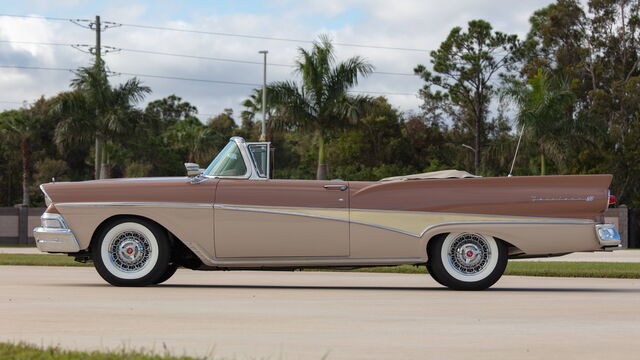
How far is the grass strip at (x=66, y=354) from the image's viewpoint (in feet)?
18.6

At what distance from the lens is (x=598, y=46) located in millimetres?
Answer: 59719

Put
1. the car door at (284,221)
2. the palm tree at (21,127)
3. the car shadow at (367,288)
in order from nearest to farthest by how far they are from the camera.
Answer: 1. the car door at (284,221)
2. the car shadow at (367,288)
3. the palm tree at (21,127)

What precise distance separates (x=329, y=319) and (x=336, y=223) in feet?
10.5

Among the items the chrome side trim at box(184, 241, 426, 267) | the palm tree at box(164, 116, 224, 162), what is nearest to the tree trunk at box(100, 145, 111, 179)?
the palm tree at box(164, 116, 224, 162)

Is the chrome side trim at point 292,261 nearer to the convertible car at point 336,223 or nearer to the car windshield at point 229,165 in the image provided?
the convertible car at point 336,223

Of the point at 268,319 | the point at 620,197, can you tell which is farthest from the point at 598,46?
the point at 268,319

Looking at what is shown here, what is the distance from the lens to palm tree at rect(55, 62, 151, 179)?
41.8m

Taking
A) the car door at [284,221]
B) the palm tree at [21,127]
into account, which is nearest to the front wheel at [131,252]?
the car door at [284,221]

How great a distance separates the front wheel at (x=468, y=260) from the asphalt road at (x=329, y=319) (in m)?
0.25

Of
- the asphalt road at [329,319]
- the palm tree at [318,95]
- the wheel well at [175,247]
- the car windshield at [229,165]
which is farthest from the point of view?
the palm tree at [318,95]

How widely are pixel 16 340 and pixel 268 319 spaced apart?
6.98 ft

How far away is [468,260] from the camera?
11.4 m

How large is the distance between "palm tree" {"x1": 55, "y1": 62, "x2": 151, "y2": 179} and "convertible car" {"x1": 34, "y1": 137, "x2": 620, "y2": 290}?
30935 mm

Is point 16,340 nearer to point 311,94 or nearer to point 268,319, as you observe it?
point 268,319
